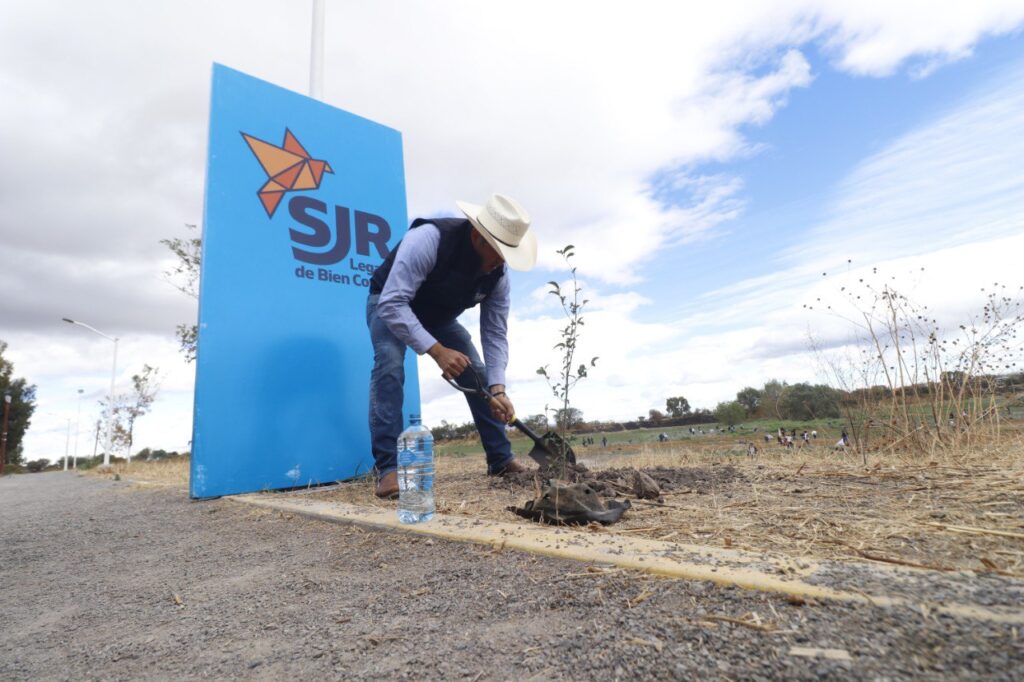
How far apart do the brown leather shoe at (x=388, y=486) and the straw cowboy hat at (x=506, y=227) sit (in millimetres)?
1374

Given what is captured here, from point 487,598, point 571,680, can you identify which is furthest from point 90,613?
point 571,680

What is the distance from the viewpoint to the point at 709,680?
972 millimetres

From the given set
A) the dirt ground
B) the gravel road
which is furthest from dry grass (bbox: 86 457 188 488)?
the gravel road

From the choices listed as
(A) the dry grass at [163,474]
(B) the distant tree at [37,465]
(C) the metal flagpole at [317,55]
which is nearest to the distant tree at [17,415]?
(B) the distant tree at [37,465]

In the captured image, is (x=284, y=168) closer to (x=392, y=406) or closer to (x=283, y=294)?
(x=283, y=294)

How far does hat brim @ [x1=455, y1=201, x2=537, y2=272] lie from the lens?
9.73ft

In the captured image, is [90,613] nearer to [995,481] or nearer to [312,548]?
[312,548]

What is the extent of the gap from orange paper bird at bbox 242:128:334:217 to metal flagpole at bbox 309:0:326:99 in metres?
0.95

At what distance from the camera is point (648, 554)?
1567mm

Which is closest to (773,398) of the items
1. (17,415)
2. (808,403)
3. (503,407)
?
(808,403)

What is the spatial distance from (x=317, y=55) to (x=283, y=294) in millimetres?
2583

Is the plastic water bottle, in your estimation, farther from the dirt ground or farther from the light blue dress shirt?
the light blue dress shirt

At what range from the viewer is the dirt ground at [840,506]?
1.51 m

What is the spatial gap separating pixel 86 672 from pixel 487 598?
97cm
